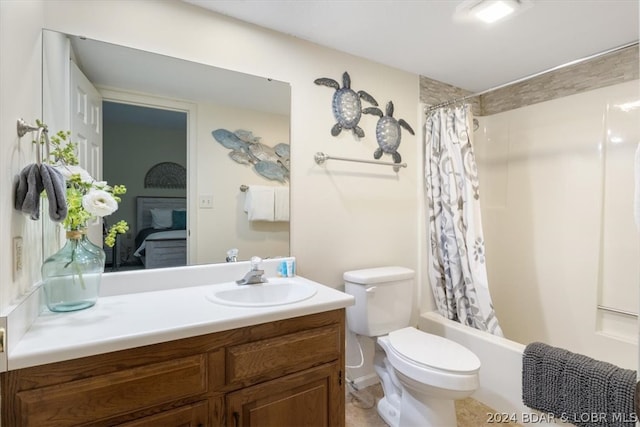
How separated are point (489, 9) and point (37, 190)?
197 centimetres

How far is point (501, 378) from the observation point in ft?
5.99

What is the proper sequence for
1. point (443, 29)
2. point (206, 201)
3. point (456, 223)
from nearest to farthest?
1. point (206, 201)
2. point (443, 29)
3. point (456, 223)

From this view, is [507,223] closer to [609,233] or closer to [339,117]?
[609,233]

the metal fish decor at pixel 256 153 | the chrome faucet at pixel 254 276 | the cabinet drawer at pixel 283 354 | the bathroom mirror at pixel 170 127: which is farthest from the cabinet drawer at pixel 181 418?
the metal fish decor at pixel 256 153

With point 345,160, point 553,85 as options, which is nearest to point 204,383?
point 345,160

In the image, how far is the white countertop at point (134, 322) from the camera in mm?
852

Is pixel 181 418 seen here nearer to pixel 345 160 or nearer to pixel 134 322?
pixel 134 322

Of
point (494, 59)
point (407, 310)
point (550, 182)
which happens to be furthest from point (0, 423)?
point (550, 182)

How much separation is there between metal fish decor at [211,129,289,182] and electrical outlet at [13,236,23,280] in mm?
904

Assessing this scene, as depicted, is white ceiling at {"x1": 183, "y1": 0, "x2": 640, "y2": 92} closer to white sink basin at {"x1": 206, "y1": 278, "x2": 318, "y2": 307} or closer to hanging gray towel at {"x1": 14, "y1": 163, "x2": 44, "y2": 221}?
hanging gray towel at {"x1": 14, "y1": 163, "x2": 44, "y2": 221}

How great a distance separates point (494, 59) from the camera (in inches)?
83.0

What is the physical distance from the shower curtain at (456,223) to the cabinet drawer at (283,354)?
46.5 inches

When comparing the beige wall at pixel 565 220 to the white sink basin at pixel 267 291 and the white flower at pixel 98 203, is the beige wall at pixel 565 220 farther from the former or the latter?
the white flower at pixel 98 203

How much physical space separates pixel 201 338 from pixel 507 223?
2480 mm
